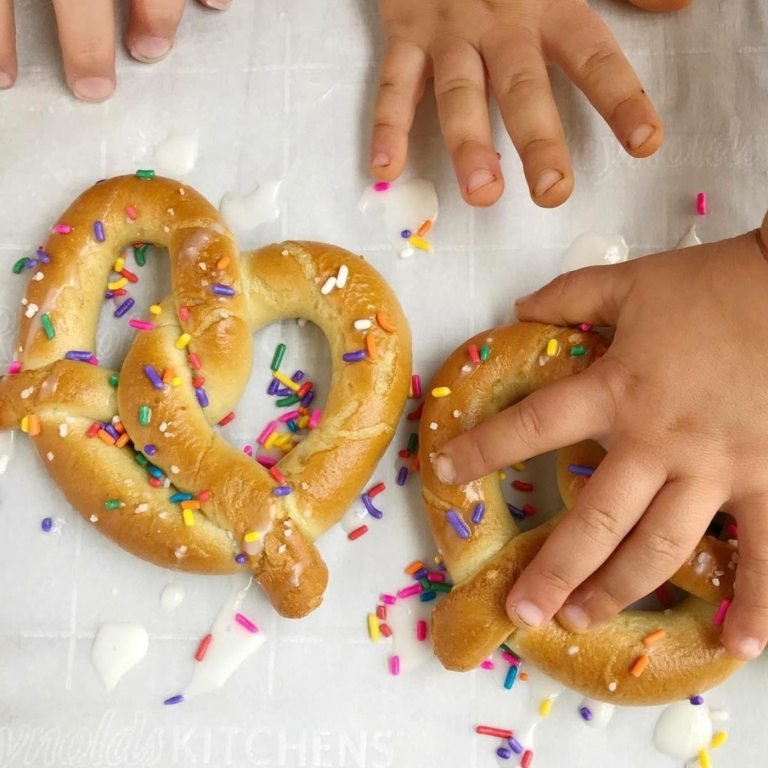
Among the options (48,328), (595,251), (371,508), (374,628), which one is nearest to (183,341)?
(48,328)

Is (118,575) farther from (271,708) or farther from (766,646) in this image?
(766,646)

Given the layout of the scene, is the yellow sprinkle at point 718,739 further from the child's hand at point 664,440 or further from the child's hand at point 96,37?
the child's hand at point 96,37

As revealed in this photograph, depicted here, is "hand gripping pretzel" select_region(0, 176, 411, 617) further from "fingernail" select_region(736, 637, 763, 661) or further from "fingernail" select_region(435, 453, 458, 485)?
"fingernail" select_region(736, 637, 763, 661)

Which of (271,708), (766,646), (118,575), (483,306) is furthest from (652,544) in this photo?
(118,575)

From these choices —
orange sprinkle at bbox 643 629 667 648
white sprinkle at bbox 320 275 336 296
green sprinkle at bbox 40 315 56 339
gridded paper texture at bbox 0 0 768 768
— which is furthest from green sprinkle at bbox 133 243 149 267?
orange sprinkle at bbox 643 629 667 648

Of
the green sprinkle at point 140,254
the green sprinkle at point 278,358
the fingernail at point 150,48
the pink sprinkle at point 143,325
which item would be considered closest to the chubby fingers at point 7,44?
the fingernail at point 150,48

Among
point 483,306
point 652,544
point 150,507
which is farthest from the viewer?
point 483,306
